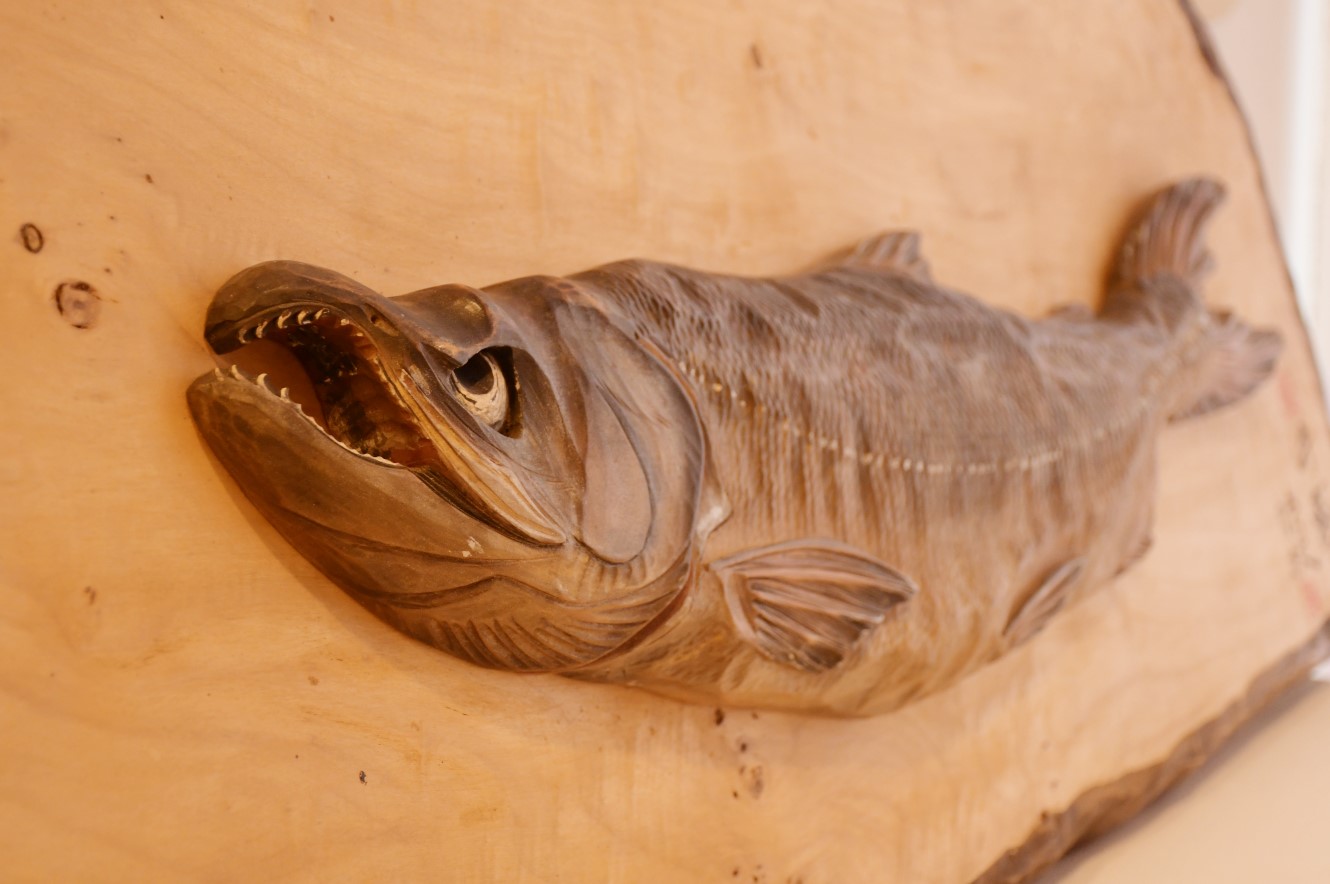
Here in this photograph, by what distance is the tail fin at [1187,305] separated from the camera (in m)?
1.63

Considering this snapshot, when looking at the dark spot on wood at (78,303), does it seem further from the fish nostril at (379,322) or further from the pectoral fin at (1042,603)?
the pectoral fin at (1042,603)

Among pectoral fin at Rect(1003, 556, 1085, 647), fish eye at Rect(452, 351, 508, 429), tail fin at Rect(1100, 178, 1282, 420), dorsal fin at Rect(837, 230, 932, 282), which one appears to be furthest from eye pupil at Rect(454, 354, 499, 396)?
tail fin at Rect(1100, 178, 1282, 420)

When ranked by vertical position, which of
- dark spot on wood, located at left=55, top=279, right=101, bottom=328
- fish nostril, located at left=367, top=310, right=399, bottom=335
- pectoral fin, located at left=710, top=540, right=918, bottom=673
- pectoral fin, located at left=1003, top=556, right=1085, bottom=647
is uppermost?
fish nostril, located at left=367, top=310, right=399, bottom=335

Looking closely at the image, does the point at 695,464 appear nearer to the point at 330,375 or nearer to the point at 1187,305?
the point at 330,375

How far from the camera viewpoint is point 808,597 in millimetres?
999

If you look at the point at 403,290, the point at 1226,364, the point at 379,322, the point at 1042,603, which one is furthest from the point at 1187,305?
the point at 379,322

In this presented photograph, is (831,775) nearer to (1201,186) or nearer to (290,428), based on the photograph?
(290,428)

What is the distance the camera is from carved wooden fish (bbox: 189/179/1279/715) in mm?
747

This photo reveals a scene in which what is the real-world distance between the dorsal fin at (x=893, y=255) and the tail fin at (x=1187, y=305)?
1.50 feet

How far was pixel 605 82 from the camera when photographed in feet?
3.55

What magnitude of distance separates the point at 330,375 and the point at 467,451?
4.6 inches

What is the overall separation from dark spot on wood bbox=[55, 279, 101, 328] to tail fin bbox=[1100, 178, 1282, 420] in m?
1.30

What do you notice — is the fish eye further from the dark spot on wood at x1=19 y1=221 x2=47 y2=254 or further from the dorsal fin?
the dorsal fin

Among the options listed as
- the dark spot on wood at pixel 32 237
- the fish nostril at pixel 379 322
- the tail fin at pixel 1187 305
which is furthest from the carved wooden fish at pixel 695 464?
the tail fin at pixel 1187 305
